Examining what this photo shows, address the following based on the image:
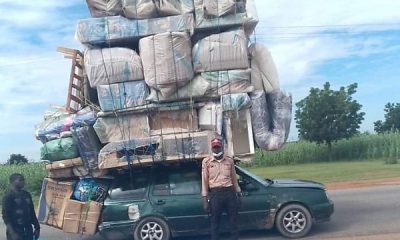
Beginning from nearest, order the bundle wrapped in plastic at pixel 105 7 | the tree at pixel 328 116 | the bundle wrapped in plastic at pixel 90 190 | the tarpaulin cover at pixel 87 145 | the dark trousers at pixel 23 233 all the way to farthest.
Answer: the dark trousers at pixel 23 233 < the tarpaulin cover at pixel 87 145 < the bundle wrapped in plastic at pixel 105 7 < the bundle wrapped in plastic at pixel 90 190 < the tree at pixel 328 116

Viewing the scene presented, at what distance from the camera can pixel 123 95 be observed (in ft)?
35.5

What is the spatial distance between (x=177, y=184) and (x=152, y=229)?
2.88 feet

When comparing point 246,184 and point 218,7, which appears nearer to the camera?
point 218,7

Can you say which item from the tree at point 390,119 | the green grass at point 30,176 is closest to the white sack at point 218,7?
the green grass at point 30,176

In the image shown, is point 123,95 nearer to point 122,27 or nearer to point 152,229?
point 122,27

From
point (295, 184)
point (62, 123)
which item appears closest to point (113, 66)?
point (62, 123)

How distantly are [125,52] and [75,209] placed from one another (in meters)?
2.87

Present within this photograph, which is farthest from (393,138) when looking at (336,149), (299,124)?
(299,124)

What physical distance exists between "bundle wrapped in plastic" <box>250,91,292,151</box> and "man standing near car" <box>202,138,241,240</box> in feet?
4.80

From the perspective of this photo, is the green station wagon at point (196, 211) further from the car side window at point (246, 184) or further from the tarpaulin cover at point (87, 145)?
the tarpaulin cover at point (87, 145)

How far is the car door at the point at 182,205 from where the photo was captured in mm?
10906

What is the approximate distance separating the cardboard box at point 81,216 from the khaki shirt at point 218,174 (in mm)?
2387

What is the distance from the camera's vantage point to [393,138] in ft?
144

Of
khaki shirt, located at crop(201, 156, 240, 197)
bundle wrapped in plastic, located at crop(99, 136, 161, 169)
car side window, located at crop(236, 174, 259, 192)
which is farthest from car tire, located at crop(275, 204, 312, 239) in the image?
bundle wrapped in plastic, located at crop(99, 136, 161, 169)
